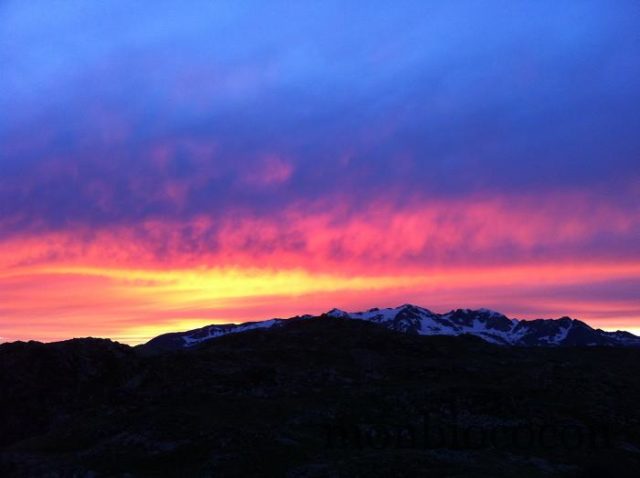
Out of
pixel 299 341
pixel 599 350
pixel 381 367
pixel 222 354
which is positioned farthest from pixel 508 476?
pixel 599 350

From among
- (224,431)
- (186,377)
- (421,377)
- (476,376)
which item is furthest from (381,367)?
(224,431)

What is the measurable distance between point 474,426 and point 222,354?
29783mm

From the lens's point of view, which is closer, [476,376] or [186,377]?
[186,377]

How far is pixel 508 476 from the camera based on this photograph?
1362 inches

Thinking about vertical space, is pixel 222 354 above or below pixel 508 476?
above

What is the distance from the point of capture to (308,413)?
47.0m

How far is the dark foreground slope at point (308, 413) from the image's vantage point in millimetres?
37469

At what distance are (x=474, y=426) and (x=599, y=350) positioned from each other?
78641 mm

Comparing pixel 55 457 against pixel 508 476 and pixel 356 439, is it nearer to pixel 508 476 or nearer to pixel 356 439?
pixel 356 439

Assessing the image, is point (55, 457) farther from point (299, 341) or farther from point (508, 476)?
point (299, 341)

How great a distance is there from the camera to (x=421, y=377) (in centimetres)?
6028

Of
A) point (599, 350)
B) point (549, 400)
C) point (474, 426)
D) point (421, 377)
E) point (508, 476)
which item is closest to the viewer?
point (508, 476)

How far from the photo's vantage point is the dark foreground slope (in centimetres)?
3747

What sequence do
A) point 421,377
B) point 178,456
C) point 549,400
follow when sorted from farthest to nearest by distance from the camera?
point 421,377 < point 549,400 < point 178,456
